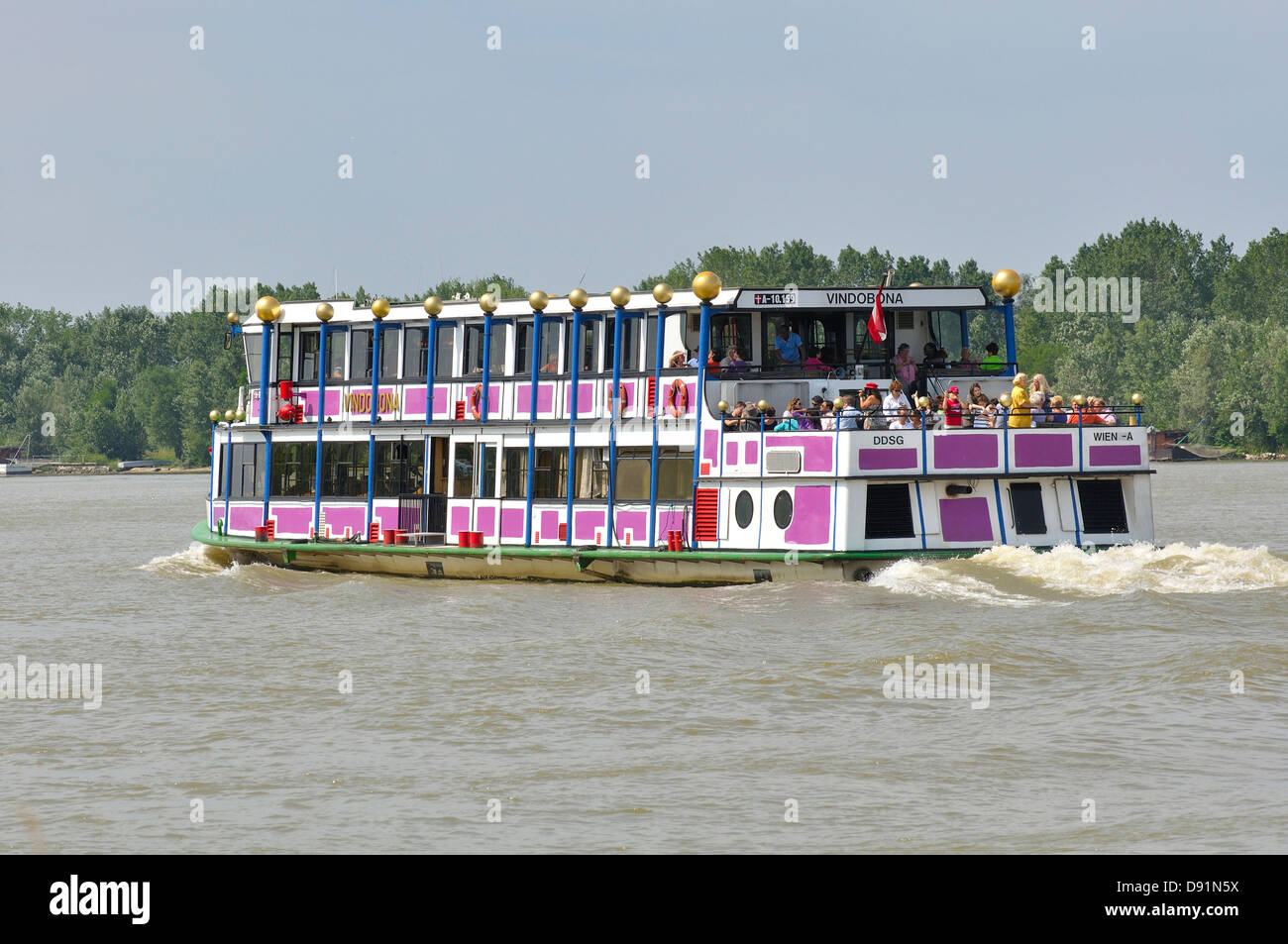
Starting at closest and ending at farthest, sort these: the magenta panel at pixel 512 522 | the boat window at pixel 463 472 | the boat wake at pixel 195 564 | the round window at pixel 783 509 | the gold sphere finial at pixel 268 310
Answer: the round window at pixel 783 509
the magenta panel at pixel 512 522
the boat window at pixel 463 472
the gold sphere finial at pixel 268 310
the boat wake at pixel 195 564

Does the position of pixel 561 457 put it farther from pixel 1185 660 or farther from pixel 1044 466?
pixel 1185 660

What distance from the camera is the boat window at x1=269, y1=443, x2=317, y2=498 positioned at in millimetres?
33344

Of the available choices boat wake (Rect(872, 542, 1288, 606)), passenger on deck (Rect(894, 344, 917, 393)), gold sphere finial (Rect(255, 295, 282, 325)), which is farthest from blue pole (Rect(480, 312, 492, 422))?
boat wake (Rect(872, 542, 1288, 606))

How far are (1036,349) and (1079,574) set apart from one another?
11403cm

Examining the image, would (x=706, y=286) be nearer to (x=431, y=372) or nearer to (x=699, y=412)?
(x=699, y=412)

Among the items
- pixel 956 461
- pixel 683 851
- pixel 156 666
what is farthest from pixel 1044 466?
pixel 683 851

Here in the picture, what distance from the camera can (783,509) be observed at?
1029 inches

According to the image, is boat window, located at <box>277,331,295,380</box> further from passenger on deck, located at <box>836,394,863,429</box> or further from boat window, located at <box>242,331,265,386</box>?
passenger on deck, located at <box>836,394,863,429</box>

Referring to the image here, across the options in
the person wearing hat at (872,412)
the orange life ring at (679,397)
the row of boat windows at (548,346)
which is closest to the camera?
the person wearing hat at (872,412)

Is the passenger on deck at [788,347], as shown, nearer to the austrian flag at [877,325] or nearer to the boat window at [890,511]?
the austrian flag at [877,325]

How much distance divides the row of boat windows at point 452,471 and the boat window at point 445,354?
1249 millimetres

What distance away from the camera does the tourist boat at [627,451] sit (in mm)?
25625

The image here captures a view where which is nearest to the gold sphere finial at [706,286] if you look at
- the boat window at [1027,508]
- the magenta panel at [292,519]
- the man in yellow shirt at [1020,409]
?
the man in yellow shirt at [1020,409]

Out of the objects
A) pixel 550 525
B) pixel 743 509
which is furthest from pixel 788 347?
pixel 550 525
